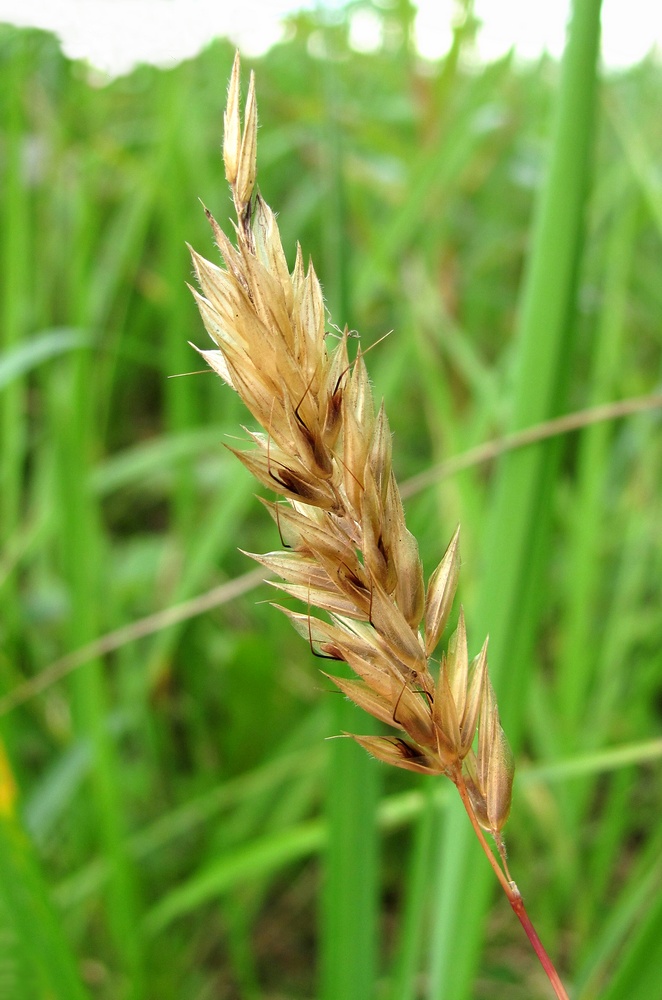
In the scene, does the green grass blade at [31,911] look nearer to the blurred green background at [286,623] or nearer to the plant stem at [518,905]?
the blurred green background at [286,623]

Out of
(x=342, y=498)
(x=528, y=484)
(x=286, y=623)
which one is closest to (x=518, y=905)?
(x=342, y=498)

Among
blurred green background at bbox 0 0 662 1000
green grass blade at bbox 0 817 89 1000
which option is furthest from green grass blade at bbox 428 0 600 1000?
green grass blade at bbox 0 817 89 1000

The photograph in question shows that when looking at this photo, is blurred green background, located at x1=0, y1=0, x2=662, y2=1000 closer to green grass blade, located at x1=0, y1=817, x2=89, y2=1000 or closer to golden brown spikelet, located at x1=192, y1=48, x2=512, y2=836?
green grass blade, located at x1=0, y1=817, x2=89, y2=1000

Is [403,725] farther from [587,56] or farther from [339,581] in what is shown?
[587,56]

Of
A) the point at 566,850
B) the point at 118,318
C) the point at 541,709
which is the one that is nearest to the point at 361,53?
the point at 118,318

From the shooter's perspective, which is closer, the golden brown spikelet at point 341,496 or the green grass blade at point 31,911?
the golden brown spikelet at point 341,496

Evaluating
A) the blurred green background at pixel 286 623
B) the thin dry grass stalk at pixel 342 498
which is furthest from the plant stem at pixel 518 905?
the blurred green background at pixel 286 623
